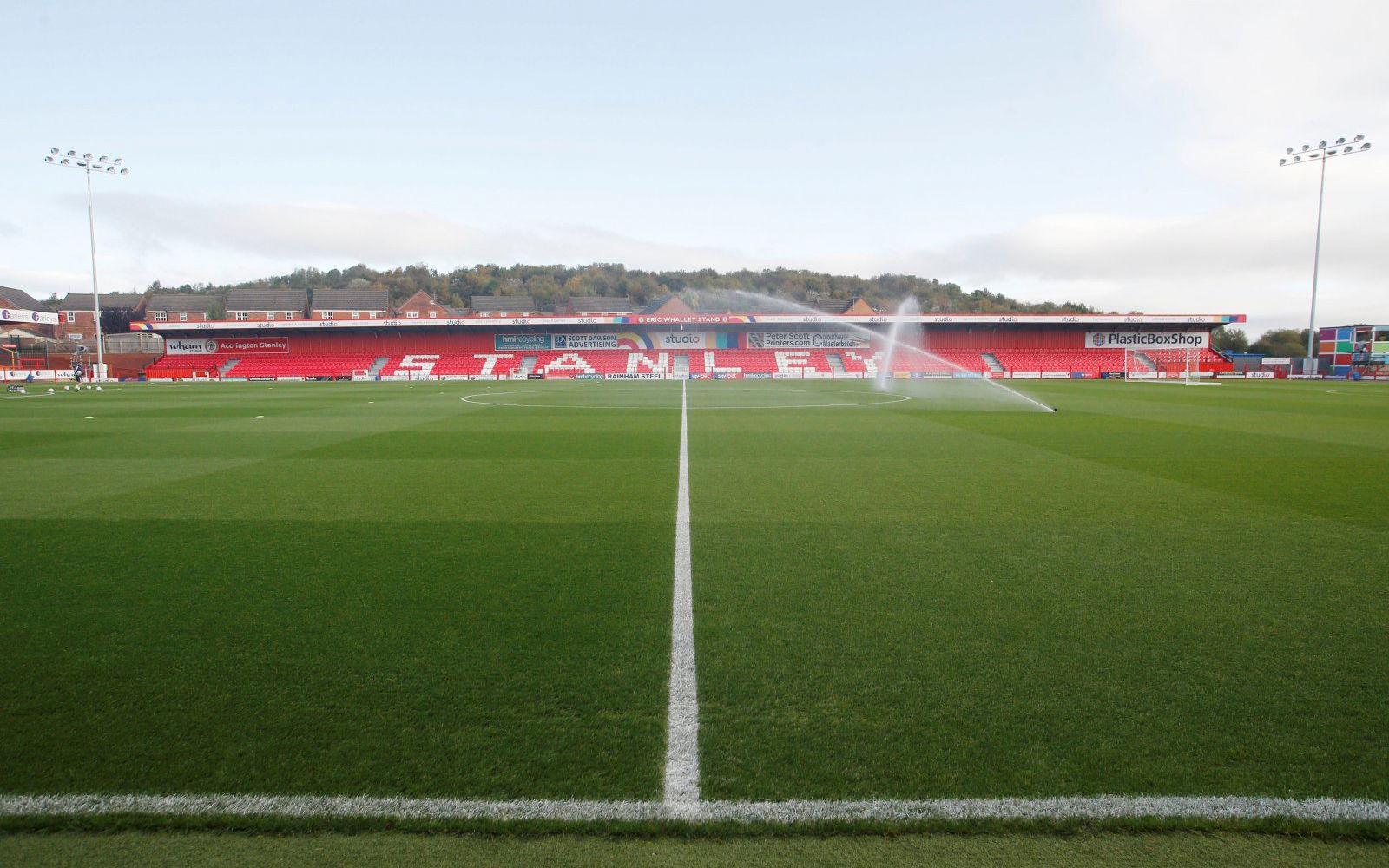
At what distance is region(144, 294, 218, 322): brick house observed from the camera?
9500 cm

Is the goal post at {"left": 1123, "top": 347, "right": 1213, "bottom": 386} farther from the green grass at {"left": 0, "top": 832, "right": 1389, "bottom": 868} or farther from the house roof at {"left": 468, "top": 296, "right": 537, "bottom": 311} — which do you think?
the house roof at {"left": 468, "top": 296, "right": 537, "bottom": 311}

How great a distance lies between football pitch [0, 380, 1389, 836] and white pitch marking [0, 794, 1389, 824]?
0.01 meters

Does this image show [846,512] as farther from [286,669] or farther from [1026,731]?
[286,669]

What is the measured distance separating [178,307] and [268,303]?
1805cm

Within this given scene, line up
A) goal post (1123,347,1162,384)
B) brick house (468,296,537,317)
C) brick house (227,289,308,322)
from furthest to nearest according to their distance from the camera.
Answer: brick house (468,296,537,317) → brick house (227,289,308,322) → goal post (1123,347,1162,384)

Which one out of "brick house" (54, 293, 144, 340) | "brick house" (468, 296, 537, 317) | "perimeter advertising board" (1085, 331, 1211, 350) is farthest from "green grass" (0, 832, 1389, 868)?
"brick house" (54, 293, 144, 340)

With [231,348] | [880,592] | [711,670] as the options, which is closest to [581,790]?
[711,670]

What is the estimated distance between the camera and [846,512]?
8.16 meters

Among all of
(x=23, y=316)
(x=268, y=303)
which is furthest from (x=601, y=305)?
(x=23, y=316)

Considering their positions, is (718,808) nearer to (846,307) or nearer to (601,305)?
(846,307)

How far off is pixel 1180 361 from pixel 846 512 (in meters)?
70.9

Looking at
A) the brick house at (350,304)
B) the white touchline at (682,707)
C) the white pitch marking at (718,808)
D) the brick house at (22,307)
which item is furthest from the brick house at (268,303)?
the white pitch marking at (718,808)

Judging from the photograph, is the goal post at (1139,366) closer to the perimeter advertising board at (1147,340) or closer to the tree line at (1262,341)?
the perimeter advertising board at (1147,340)

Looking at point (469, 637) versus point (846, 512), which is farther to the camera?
point (846, 512)
